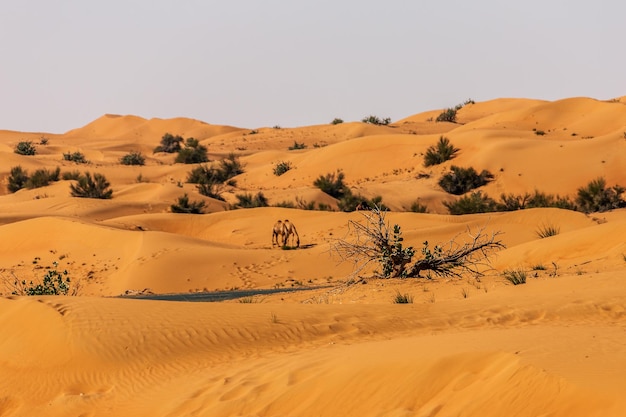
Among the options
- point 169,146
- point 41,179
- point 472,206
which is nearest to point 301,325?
point 472,206

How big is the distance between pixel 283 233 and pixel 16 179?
84.4ft

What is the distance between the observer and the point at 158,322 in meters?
10.5

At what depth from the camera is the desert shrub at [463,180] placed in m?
41.6

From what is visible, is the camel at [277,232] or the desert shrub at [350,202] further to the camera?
the desert shrub at [350,202]

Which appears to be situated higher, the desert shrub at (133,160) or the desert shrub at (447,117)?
the desert shrub at (447,117)

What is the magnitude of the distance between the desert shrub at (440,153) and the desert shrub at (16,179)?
22697 mm

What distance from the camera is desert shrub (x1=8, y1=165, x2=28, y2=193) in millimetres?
46594

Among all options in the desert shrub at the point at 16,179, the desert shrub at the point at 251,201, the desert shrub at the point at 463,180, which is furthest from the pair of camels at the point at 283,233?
the desert shrub at the point at 16,179

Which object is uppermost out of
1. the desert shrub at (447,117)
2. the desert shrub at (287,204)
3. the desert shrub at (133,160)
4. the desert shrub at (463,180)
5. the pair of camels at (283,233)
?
the desert shrub at (447,117)

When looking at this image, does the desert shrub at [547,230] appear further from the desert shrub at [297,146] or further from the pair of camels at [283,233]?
the desert shrub at [297,146]

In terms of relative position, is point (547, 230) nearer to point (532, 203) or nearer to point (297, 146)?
point (532, 203)

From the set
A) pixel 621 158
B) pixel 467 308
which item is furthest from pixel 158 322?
pixel 621 158

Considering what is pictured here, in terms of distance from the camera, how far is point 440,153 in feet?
156

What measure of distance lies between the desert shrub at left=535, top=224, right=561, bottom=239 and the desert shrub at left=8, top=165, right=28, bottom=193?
99.7 feet
